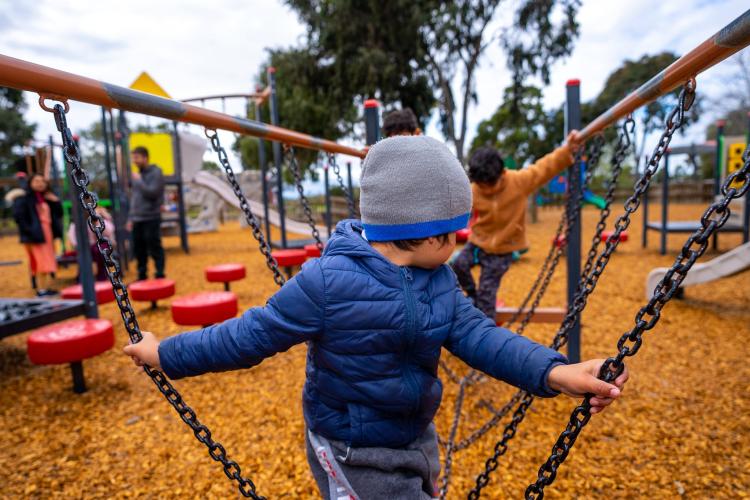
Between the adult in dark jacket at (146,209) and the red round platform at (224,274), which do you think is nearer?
the red round platform at (224,274)

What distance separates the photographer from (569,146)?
2.68m

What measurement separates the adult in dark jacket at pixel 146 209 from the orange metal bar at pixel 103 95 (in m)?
5.01

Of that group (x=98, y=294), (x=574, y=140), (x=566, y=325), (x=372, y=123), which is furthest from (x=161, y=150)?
(x=566, y=325)

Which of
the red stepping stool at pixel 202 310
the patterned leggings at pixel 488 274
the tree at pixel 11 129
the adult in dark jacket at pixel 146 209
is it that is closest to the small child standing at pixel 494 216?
the patterned leggings at pixel 488 274

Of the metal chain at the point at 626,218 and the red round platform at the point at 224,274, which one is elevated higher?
the metal chain at the point at 626,218

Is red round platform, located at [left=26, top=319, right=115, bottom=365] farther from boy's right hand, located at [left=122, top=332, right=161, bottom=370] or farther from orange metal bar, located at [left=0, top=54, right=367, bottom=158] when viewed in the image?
boy's right hand, located at [left=122, top=332, right=161, bottom=370]

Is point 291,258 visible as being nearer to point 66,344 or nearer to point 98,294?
point 98,294

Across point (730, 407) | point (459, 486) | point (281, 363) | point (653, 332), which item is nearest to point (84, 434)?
point (281, 363)

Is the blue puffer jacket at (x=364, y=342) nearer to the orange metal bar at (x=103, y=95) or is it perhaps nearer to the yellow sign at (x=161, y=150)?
the orange metal bar at (x=103, y=95)

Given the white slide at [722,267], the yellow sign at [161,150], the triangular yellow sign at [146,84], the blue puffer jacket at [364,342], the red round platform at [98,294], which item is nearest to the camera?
the blue puffer jacket at [364,342]

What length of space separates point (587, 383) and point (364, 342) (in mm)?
479

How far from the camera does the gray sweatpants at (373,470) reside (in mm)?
1144

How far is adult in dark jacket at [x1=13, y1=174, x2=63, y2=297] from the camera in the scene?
656 cm

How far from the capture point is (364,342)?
1.10m
